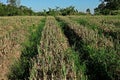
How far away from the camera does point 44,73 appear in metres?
6.76

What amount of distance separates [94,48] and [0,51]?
296 cm

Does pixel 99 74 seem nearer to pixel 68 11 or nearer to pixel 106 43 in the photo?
pixel 106 43

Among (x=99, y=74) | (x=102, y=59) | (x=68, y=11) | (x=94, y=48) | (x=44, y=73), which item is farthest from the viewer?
(x=68, y=11)

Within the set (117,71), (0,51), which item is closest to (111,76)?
(117,71)

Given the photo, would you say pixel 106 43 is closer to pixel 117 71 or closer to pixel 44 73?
pixel 117 71

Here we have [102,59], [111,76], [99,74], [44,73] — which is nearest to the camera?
[44,73]

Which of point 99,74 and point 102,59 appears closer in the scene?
point 99,74

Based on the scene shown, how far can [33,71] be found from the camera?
6.90 metres

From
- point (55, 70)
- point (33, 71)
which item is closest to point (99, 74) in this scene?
point (55, 70)

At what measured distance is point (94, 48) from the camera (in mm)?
10484

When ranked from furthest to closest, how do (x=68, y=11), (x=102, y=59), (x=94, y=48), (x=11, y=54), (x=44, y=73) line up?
(x=68, y=11)
(x=94, y=48)
(x=11, y=54)
(x=102, y=59)
(x=44, y=73)

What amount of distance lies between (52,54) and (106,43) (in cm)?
237

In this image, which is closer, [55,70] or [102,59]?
[55,70]

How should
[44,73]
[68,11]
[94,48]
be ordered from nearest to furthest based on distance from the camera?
[44,73] < [94,48] < [68,11]
